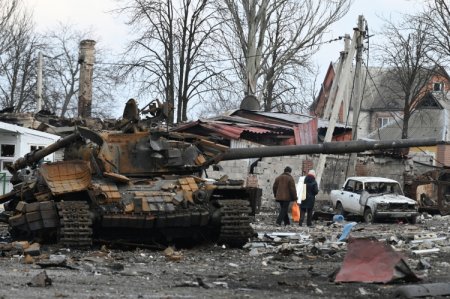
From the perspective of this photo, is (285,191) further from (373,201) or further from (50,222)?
(50,222)

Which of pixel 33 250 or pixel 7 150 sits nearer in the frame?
pixel 33 250

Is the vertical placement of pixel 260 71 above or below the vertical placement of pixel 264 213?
above

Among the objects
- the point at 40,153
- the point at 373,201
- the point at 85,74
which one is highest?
the point at 85,74

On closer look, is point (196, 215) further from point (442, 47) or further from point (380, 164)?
point (442, 47)

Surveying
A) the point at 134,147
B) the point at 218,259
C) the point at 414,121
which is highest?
the point at 414,121

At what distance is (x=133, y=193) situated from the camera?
14758 millimetres

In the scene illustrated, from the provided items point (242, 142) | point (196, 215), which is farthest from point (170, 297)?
point (242, 142)

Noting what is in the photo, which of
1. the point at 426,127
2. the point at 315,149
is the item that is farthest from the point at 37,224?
the point at 426,127

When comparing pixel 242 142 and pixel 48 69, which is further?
pixel 48 69

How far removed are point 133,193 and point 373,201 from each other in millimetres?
12638

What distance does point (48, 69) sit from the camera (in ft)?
196

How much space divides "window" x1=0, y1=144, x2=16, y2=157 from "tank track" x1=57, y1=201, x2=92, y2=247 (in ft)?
47.6

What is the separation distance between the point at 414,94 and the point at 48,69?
24.0 m

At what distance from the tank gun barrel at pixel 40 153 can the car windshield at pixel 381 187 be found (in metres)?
12.2
